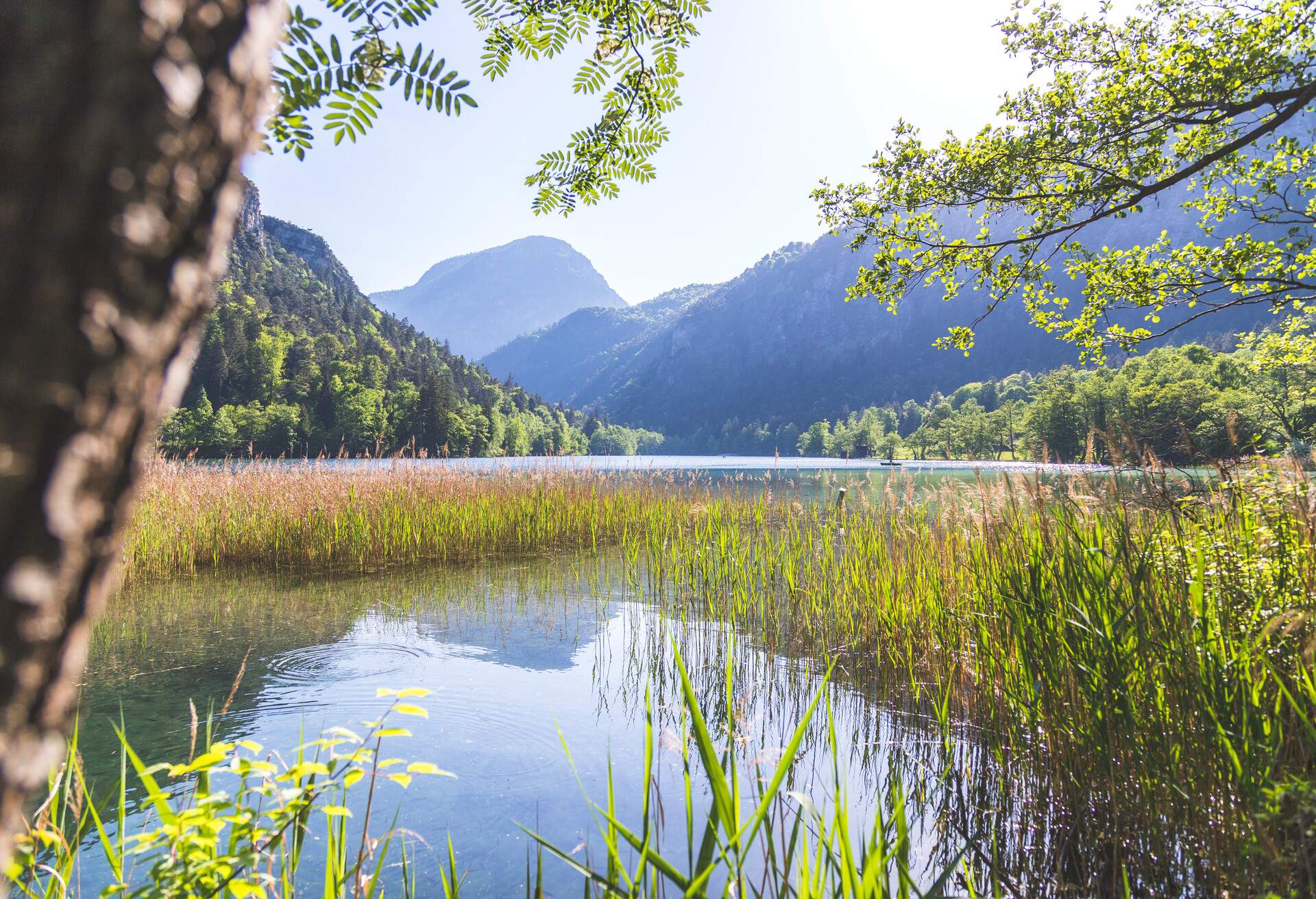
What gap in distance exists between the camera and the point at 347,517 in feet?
30.6

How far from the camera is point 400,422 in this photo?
2416 inches

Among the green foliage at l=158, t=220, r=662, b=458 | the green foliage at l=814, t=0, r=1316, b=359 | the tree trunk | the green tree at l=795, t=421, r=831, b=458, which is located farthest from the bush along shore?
the green tree at l=795, t=421, r=831, b=458

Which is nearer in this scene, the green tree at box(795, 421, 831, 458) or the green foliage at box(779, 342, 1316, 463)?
the green foliage at box(779, 342, 1316, 463)

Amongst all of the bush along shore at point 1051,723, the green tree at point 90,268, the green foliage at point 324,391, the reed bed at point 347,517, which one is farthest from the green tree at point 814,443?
the green tree at point 90,268

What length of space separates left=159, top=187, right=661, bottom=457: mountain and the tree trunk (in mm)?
37936

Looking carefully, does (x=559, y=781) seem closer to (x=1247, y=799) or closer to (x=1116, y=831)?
(x=1116, y=831)

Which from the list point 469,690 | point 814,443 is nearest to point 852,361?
point 814,443

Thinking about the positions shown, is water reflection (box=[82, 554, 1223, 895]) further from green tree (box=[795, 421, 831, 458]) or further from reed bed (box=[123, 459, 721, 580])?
green tree (box=[795, 421, 831, 458])

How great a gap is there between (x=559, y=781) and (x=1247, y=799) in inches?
116

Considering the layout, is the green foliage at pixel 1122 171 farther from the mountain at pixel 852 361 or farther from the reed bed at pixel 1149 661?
the mountain at pixel 852 361

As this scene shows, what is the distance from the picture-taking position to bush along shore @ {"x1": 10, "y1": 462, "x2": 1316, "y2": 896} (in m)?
1.65

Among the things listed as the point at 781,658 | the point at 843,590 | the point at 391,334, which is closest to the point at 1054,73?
the point at 843,590

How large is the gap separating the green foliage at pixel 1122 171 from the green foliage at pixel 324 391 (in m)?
33.2

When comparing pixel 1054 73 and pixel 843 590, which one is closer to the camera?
pixel 843 590
